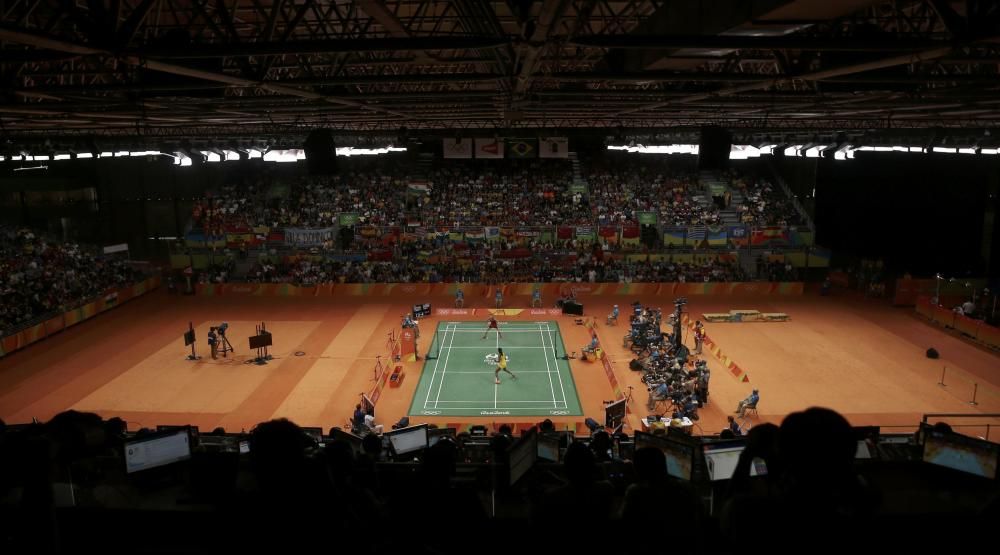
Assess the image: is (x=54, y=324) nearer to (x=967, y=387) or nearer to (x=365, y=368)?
(x=365, y=368)

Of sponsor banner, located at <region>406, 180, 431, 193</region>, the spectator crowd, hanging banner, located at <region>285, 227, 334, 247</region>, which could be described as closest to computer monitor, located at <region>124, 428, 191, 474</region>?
the spectator crowd

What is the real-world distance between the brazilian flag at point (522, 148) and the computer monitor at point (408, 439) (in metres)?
33.0

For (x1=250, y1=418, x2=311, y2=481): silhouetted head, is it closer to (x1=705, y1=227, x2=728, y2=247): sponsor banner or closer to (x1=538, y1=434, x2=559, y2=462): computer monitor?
(x1=538, y1=434, x2=559, y2=462): computer monitor

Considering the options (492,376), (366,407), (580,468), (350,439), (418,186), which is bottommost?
(492,376)

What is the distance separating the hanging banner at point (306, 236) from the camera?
4225 cm

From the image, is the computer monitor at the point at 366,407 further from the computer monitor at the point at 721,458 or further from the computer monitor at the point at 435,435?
the computer monitor at the point at 721,458

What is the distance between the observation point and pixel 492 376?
24.5m

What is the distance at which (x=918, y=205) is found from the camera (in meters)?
42.4

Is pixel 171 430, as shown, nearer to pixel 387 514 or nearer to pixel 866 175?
pixel 387 514

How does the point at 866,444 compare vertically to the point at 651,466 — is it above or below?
below

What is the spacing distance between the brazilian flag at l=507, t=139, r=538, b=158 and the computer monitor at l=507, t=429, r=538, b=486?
34.8 meters

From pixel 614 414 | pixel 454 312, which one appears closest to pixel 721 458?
pixel 614 414

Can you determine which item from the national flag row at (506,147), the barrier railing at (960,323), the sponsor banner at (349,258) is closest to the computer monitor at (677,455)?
the barrier railing at (960,323)

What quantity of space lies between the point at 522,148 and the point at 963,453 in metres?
35.8
